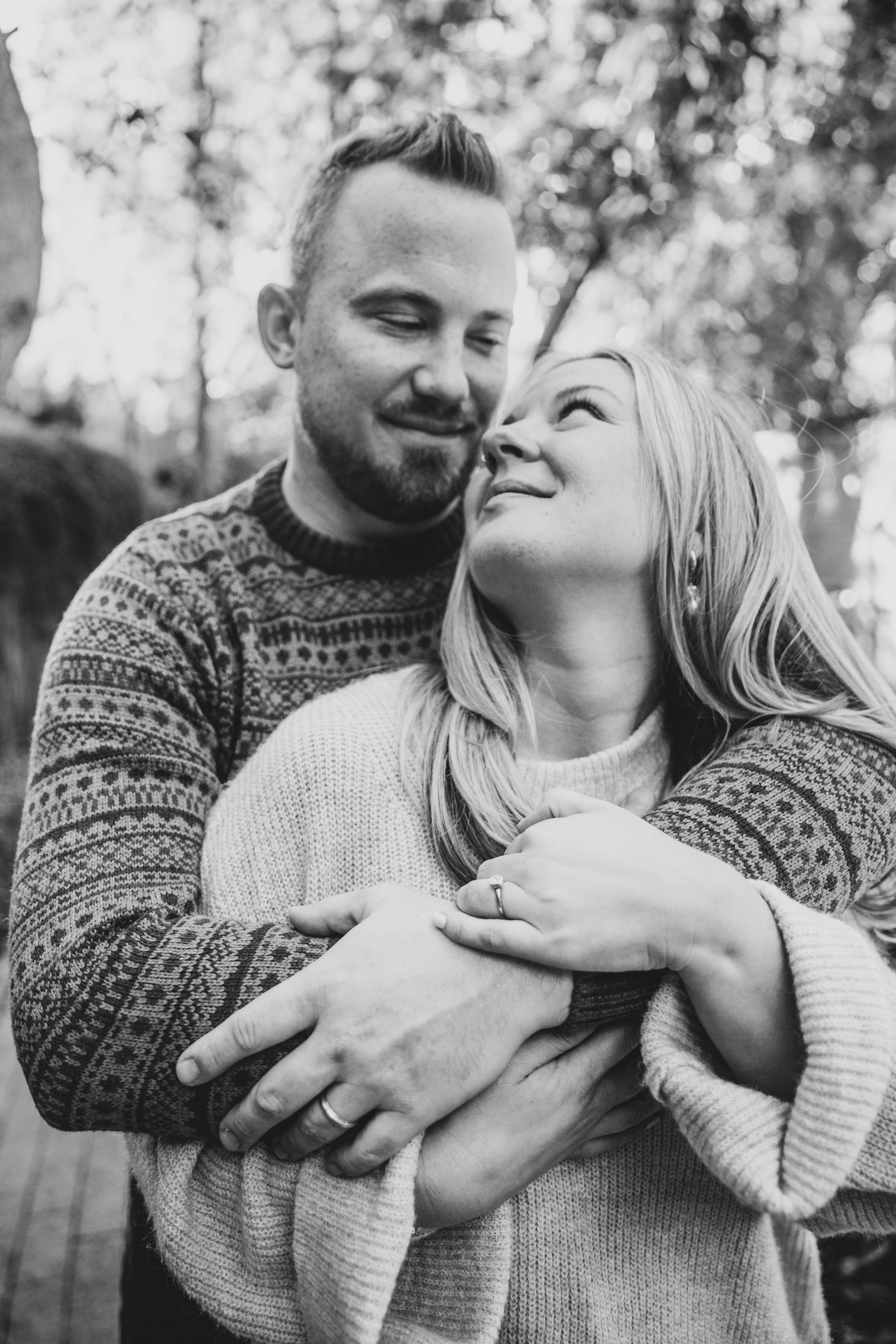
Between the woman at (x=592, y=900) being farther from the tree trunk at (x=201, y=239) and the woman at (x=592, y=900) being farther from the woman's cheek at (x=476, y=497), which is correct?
the tree trunk at (x=201, y=239)

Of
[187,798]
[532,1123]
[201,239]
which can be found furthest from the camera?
[201,239]

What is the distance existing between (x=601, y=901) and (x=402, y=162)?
1.68m

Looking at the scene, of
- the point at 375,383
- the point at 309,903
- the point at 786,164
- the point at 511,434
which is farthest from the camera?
the point at 786,164

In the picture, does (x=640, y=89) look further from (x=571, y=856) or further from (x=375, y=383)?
(x=571, y=856)

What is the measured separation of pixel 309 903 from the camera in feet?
5.21

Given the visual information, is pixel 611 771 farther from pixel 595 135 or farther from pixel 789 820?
pixel 595 135

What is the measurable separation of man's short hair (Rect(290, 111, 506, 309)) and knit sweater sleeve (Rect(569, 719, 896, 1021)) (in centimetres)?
139

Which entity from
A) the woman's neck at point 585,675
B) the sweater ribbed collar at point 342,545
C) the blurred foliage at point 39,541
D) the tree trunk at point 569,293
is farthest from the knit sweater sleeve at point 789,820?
the blurred foliage at point 39,541

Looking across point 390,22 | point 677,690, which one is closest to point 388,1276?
point 677,690

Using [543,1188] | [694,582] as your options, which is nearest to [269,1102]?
[543,1188]

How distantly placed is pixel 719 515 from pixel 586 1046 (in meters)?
0.99

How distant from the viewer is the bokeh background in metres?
3.20

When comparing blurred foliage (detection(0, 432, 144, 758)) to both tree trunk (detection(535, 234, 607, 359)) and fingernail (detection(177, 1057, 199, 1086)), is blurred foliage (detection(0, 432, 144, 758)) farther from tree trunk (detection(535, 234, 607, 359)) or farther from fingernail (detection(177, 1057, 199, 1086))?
fingernail (detection(177, 1057, 199, 1086))

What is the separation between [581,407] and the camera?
1.92 m
